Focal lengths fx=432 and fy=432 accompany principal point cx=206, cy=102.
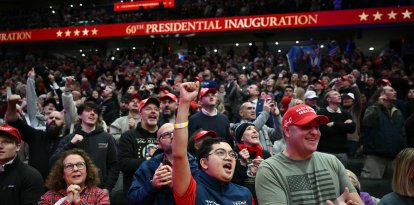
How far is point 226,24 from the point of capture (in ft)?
62.1

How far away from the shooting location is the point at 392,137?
5926mm

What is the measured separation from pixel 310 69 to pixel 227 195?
9.83 meters

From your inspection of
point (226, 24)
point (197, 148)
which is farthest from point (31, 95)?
point (226, 24)

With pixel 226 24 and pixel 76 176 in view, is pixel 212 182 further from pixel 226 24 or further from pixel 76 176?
pixel 226 24

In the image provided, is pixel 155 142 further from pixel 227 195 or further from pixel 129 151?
pixel 227 195

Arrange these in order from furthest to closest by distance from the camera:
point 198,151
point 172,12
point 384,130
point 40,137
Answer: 1. point 172,12
2. point 384,130
3. point 40,137
4. point 198,151

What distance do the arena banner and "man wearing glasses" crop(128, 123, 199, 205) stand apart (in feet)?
47.6

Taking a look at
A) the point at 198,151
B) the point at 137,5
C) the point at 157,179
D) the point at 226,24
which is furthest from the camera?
the point at 137,5

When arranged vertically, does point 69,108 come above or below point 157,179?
above

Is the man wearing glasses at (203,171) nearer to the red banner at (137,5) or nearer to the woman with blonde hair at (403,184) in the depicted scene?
the woman with blonde hair at (403,184)

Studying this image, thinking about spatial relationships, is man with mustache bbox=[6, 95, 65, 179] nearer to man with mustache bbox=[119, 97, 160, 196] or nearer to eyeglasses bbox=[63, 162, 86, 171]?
man with mustache bbox=[119, 97, 160, 196]

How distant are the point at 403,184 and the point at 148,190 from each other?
5.03 ft

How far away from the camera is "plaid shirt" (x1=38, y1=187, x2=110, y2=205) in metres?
3.10

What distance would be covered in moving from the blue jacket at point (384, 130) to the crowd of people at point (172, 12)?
1136cm
